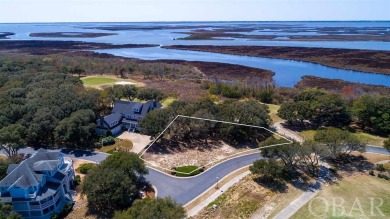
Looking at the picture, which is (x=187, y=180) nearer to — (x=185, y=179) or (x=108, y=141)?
(x=185, y=179)

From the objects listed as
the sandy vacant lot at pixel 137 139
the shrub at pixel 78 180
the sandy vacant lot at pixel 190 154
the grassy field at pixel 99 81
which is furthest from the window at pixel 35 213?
the grassy field at pixel 99 81

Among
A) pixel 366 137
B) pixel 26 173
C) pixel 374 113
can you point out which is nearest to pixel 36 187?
pixel 26 173

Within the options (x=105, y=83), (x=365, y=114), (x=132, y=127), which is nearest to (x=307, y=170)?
(x=365, y=114)

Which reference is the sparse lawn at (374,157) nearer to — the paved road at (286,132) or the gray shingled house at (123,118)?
the paved road at (286,132)

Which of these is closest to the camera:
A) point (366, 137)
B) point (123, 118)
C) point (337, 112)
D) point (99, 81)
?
point (366, 137)

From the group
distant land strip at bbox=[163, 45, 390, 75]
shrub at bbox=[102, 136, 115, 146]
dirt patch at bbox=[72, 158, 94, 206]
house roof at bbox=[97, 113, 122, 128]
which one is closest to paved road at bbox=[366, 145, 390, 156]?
shrub at bbox=[102, 136, 115, 146]

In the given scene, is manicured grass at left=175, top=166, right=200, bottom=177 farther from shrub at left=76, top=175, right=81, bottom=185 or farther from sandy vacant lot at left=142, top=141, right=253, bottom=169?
shrub at left=76, top=175, right=81, bottom=185
